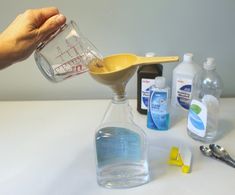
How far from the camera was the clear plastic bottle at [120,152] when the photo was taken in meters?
0.71

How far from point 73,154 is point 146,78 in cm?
31

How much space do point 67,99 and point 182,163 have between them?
527 mm

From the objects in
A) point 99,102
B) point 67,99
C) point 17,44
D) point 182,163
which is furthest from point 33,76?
point 182,163

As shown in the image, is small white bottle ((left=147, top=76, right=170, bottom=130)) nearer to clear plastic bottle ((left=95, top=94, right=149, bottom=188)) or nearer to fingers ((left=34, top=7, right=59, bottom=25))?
clear plastic bottle ((left=95, top=94, right=149, bottom=188))

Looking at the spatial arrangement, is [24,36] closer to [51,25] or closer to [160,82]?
[51,25]

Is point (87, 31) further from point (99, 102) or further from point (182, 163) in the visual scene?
point (182, 163)

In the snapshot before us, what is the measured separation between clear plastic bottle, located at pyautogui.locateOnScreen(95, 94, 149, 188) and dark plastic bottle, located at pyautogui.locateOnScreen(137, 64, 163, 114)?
0.22 meters

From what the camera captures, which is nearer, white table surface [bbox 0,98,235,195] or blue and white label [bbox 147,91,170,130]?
white table surface [bbox 0,98,235,195]

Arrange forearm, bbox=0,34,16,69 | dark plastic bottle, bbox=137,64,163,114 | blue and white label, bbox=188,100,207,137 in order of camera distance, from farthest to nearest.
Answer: dark plastic bottle, bbox=137,64,163,114, blue and white label, bbox=188,100,207,137, forearm, bbox=0,34,16,69

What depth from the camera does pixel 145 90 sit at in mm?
934

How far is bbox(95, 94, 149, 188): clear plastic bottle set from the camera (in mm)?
712

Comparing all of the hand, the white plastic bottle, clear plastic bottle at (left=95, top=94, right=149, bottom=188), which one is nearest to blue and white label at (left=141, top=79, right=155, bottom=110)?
the white plastic bottle

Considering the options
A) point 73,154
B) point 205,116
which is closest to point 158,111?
point 205,116

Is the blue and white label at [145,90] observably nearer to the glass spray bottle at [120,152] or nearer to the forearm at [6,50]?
the glass spray bottle at [120,152]
